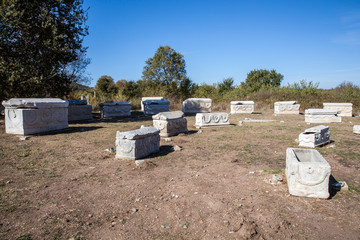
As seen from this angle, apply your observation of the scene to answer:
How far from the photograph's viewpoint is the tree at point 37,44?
334 inches

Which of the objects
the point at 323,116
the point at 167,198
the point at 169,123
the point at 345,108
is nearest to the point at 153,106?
the point at 169,123

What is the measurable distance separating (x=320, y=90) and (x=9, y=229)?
22.5m

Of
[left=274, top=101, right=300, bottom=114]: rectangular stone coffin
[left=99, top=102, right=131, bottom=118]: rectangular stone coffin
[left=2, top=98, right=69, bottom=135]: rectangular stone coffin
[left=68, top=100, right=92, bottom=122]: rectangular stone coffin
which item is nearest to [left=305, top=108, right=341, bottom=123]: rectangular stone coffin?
[left=274, top=101, right=300, bottom=114]: rectangular stone coffin

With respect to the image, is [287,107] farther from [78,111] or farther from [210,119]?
[78,111]

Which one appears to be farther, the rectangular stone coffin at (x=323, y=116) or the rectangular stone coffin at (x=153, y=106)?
the rectangular stone coffin at (x=153, y=106)

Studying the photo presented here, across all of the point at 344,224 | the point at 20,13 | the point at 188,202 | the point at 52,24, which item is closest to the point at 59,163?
the point at 188,202

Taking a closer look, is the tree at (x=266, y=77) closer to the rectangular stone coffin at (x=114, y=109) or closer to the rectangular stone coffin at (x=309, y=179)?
the rectangular stone coffin at (x=114, y=109)

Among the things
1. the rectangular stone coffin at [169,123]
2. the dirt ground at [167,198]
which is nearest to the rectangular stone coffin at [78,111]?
the rectangular stone coffin at [169,123]

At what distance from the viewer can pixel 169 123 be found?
747 cm

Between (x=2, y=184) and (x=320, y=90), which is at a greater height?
(x=320, y=90)

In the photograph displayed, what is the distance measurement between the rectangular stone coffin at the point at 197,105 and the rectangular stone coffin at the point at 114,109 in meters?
4.47

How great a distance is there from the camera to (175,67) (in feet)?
77.0

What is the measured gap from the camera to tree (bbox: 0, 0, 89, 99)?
27.8ft

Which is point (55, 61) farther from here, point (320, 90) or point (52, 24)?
point (320, 90)
